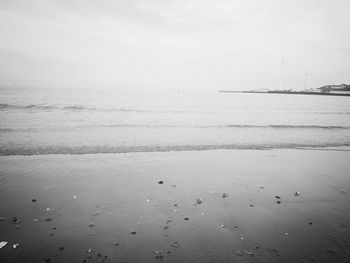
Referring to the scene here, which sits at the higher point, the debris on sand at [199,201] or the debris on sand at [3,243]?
the debris on sand at [3,243]

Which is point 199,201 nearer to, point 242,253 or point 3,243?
point 242,253

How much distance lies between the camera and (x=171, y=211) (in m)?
6.26

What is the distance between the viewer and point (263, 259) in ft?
14.2


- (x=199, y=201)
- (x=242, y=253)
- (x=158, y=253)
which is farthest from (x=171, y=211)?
(x=242, y=253)

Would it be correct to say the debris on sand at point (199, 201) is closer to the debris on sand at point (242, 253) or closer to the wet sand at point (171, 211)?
the wet sand at point (171, 211)

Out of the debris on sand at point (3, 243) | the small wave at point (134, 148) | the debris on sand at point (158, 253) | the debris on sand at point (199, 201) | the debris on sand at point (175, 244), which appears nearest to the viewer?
the debris on sand at point (158, 253)

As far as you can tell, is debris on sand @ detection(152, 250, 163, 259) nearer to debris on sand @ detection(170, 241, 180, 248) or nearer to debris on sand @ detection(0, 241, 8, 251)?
debris on sand @ detection(170, 241, 180, 248)

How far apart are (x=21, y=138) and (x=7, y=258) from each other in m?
13.0

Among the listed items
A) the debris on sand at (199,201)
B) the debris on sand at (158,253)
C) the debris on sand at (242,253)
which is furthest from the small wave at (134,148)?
the debris on sand at (242,253)

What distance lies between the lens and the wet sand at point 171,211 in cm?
451

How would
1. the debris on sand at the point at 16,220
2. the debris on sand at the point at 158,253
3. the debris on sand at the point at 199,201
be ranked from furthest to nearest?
1. the debris on sand at the point at 199,201
2. the debris on sand at the point at 16,220
3. the debris on sand at the point at 158,253

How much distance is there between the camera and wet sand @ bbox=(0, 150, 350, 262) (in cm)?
451

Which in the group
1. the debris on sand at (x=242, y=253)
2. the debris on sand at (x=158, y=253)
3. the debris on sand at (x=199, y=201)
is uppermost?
the debris on sand at (x=158, y=253)

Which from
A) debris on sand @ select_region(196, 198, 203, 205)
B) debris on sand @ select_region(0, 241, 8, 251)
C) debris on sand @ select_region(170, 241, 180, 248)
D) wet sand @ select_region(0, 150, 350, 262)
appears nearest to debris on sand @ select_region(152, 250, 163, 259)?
wet sand @ select_region(0, 150, 350, 262)
